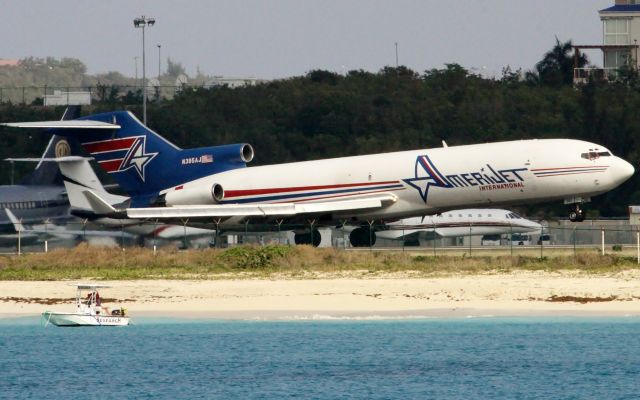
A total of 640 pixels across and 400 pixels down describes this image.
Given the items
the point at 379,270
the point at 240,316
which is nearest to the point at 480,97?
the point at 379,270

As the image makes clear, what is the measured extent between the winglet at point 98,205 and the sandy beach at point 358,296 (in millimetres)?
9932

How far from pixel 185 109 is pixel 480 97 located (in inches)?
783

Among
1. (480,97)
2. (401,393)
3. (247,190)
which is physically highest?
(480,97)

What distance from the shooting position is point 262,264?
49.8 meters

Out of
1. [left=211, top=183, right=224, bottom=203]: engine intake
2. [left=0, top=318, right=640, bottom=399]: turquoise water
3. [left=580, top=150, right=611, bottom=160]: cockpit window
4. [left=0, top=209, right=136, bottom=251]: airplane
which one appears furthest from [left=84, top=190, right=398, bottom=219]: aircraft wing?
[left=0, top=318, right=640, bottom=399]: turquoise water

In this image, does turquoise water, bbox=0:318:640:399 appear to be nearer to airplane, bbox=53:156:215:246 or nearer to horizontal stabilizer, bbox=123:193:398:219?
horizontal stabilizer, bbox=123:193:398:219

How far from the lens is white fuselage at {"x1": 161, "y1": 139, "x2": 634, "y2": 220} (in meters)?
52.7

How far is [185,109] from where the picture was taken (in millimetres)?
100062

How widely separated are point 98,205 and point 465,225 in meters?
18.1

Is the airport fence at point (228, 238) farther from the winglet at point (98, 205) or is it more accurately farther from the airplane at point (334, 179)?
the winglet at point (98, 205)

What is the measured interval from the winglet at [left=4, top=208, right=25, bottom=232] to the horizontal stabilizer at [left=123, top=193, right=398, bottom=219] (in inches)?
204

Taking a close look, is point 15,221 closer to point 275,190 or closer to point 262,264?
point 275,190

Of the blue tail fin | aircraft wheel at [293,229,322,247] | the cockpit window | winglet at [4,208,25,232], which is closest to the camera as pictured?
the cockpit window

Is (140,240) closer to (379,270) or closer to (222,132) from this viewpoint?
(379,270)
